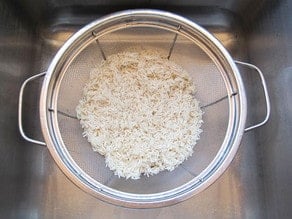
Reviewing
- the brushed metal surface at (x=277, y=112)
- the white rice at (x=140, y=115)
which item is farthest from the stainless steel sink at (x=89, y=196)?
the white rice at (x=140, y=115)

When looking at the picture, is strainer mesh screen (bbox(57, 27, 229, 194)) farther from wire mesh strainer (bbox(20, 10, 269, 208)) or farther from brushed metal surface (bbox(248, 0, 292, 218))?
brushed metal surface (bbox(248, 0, 292, 218))

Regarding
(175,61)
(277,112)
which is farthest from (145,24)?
(277,112)

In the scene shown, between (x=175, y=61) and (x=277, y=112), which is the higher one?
(x=175, y=61)

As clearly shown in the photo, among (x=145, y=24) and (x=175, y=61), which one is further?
(x=175, y=61)

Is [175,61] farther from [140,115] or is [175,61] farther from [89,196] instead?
[89,196]

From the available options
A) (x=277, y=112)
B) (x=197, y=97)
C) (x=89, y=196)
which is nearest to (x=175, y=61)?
(x=197, y=97)

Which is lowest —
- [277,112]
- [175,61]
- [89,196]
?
[89,196]
